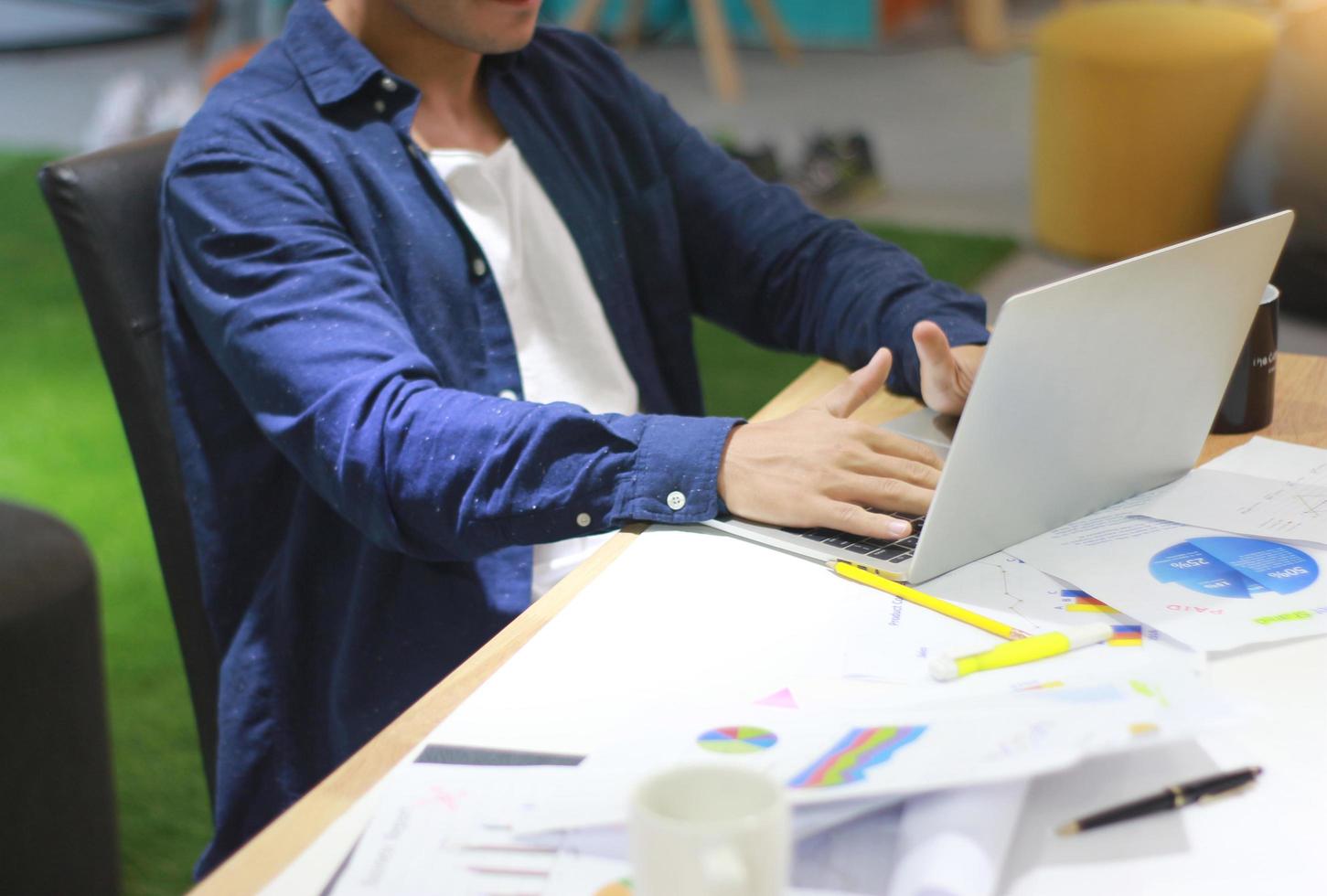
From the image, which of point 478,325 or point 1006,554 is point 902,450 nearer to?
point 1006,554

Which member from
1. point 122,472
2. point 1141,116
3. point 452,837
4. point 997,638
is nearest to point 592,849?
point 452,837

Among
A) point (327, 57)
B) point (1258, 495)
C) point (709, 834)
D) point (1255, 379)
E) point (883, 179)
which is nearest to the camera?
point (709, 834)

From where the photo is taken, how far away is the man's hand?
1.04 m

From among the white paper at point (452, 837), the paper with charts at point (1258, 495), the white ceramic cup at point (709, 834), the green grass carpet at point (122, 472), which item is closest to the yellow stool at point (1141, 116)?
the green grass carpet at point (122, 472)

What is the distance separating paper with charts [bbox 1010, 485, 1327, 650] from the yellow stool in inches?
101

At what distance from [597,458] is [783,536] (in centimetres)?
14

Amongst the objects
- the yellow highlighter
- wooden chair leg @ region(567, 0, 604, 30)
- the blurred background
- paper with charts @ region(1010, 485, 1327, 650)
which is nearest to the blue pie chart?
paper with charts @ region(1010, 485, 1327, 650)

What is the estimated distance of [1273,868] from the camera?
1.92 feet

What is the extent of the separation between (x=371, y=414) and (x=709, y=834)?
1.90 feet

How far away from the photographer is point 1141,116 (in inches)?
128

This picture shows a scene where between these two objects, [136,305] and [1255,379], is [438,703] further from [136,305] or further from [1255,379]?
[1255,379]

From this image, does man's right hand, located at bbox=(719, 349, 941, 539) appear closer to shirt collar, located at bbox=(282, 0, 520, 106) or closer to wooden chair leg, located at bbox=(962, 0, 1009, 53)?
shirt collar, located at bbox=(282, 0, 520, 106)

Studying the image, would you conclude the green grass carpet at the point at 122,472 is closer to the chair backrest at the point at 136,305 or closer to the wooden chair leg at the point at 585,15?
the chair backrest at the point at 136,305

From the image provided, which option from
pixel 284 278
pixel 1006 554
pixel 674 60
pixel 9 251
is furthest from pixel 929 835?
pixel 674 60
